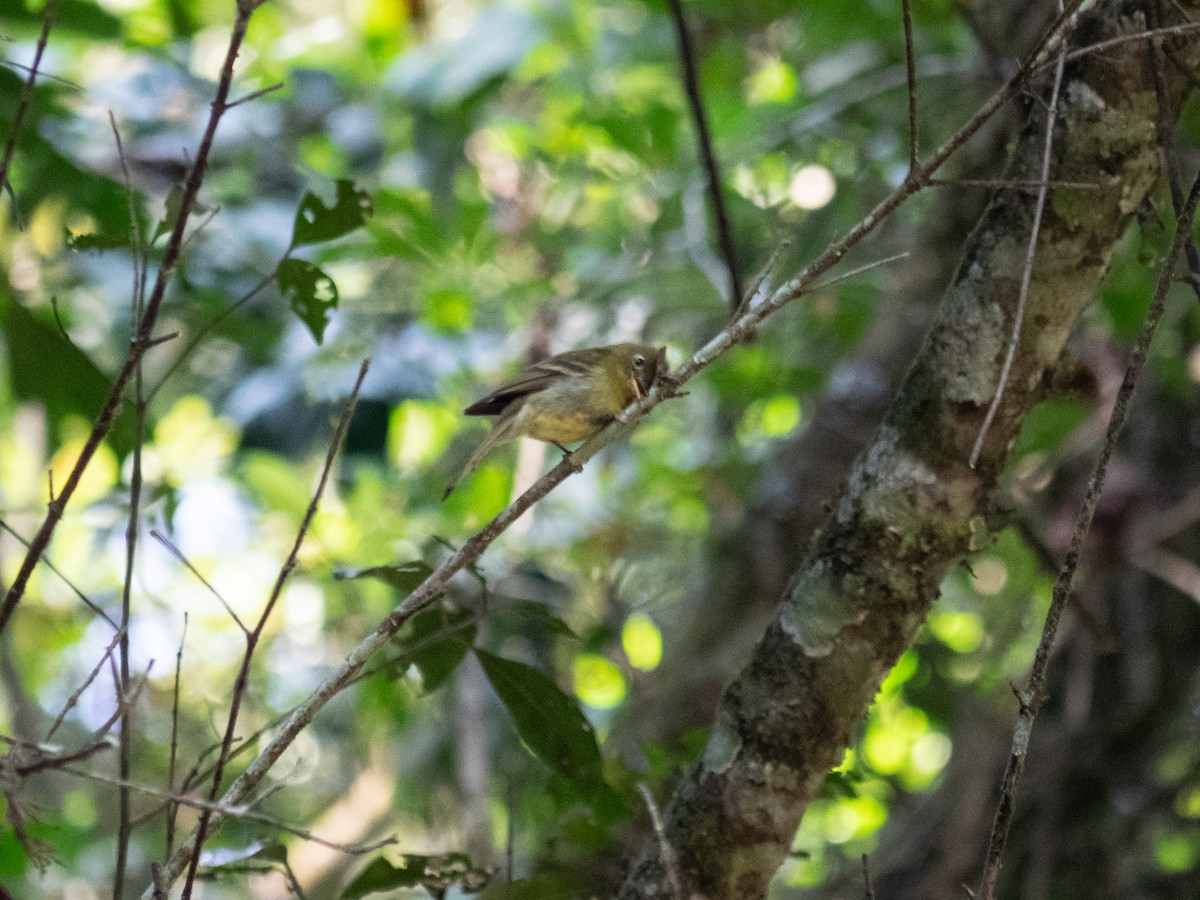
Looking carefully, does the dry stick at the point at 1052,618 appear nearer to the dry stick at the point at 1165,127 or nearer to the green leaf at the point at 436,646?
the dry stick at the point at 1165,127

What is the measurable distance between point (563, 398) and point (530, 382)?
0.35 ft

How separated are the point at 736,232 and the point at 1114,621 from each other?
2.32 m

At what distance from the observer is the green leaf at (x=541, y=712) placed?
230 centimetres

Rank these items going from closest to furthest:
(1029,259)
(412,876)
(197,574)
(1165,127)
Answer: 1. (197,574)
2. (1029,259)
3. (1165,127)
4. (412,876)

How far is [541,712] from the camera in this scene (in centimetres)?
231

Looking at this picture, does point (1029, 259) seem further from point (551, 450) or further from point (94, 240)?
point (551, 450)

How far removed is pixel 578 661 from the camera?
6156 mm

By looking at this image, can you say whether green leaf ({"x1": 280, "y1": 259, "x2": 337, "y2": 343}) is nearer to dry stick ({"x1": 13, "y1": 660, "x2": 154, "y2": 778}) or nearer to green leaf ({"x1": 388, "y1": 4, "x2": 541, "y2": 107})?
dry stick ({"x1": 13, "y1": 660, "x2": 154, "y2": 778})

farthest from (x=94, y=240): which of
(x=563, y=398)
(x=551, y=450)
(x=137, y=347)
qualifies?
(x=551, y=450)

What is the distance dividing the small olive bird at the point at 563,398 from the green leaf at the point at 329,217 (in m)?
0.57

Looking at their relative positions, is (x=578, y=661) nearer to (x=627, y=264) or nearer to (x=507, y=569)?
(x=507, y=569)

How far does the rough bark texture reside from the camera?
83.4 inches

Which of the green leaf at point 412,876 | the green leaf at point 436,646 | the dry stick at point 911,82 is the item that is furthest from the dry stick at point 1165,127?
the green leaf at point 412,876

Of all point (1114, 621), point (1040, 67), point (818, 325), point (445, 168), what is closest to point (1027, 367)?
point (1040, 67)
